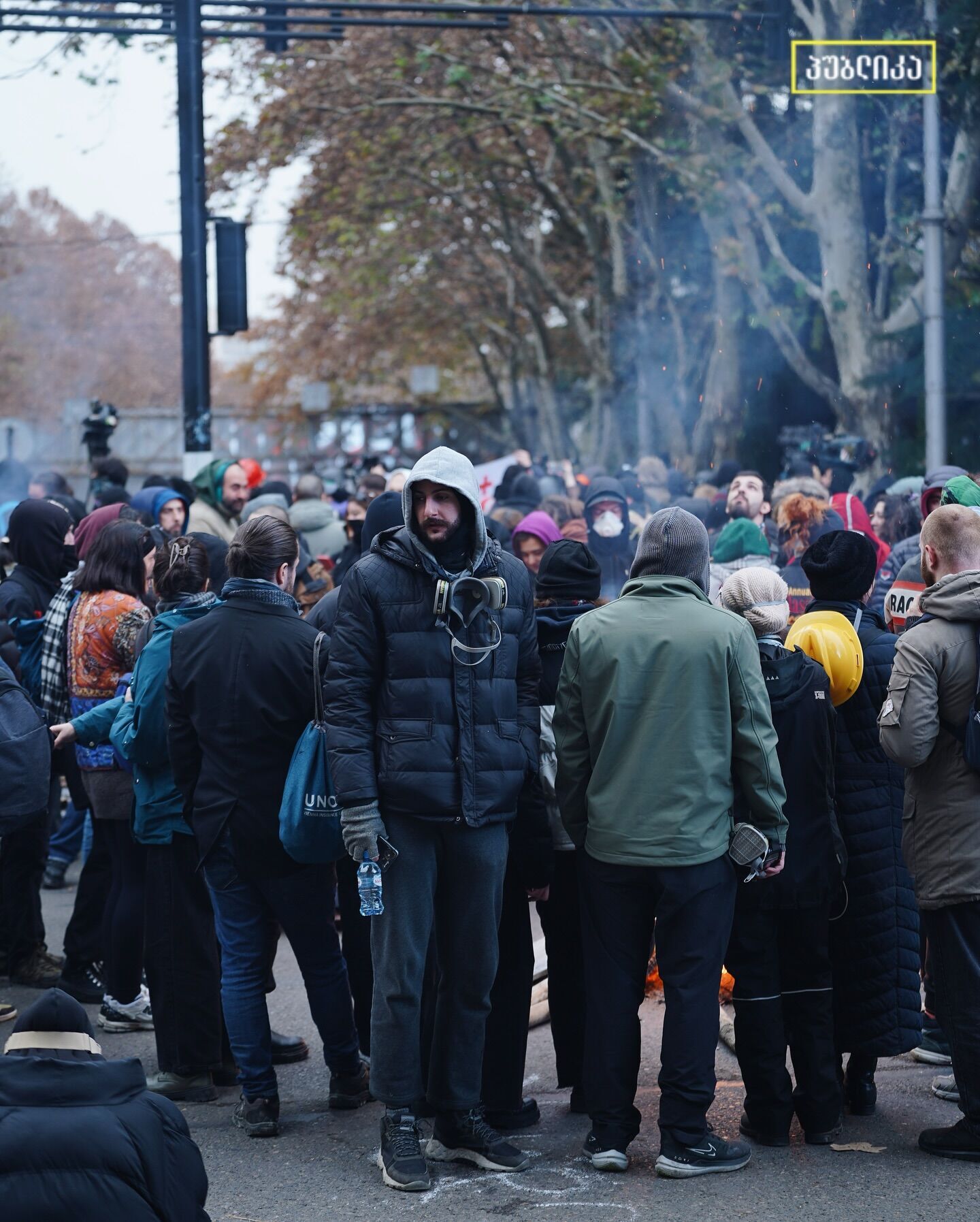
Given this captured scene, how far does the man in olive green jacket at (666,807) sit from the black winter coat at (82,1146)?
1.98m

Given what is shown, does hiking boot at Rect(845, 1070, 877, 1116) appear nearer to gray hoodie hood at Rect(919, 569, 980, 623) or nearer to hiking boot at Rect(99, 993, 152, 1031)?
gray hoodie hood at Rect(919, 569, 980, 623)

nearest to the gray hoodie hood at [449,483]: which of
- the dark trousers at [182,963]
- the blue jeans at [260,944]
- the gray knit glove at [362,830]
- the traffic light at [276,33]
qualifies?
the gray knit glove at [362,830]

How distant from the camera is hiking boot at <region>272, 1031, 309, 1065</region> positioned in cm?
550

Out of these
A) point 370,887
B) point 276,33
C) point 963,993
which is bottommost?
point 963,993

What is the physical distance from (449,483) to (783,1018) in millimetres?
1891

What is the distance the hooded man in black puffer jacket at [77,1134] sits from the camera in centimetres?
245

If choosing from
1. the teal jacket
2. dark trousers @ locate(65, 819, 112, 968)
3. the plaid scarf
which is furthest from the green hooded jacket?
the plaid scarf

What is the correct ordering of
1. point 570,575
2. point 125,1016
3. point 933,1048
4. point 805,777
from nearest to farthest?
point 805,777 → point 570,575 → point 933,1048 → point 125,1016

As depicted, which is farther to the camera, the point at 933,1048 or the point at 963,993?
the point at 933,1048

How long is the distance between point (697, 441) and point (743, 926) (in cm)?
1979

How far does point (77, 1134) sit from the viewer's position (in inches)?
96.9

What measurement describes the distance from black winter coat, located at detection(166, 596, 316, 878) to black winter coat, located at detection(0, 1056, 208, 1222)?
2.08 metres

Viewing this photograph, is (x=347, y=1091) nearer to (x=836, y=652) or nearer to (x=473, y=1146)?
(x=473, y=1146)

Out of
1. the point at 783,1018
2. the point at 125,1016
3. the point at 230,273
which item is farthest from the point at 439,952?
the point at 230,273
